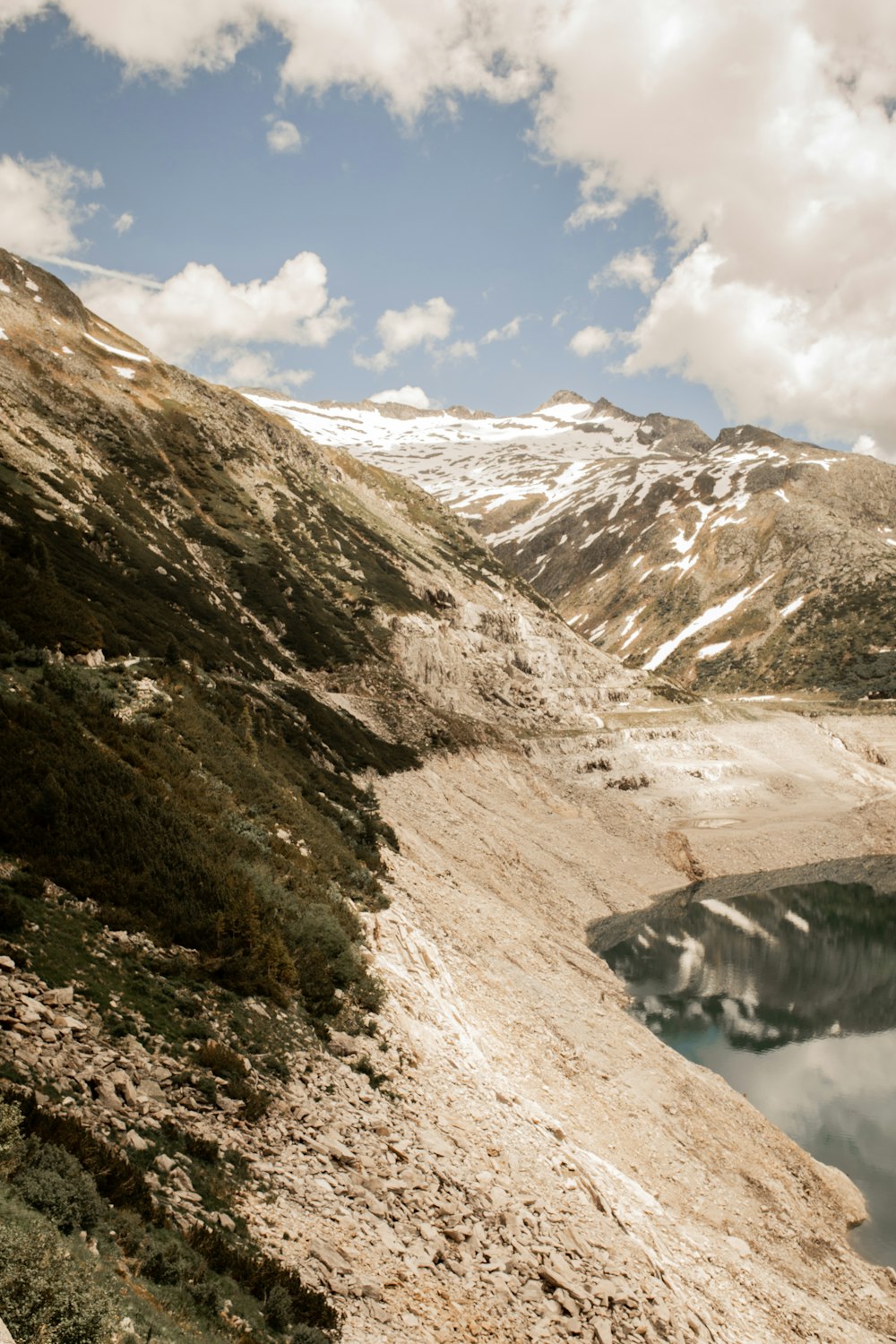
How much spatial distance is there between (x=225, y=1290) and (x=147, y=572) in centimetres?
4167

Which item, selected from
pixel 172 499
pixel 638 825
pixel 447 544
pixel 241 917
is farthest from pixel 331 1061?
pixel 447 544

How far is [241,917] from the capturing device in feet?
50.4

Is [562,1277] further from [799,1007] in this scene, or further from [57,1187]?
[799,1007]

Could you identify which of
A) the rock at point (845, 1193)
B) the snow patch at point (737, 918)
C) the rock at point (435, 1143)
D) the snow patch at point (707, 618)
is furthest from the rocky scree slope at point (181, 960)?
the snow patch at point (707, 618)

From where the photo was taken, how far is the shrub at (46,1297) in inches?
228

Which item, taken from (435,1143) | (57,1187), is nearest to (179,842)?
(435,1143)

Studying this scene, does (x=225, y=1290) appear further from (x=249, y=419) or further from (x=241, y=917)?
(x=249, y=419)

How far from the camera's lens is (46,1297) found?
6008 millimetres

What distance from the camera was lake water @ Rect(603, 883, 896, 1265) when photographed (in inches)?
1203

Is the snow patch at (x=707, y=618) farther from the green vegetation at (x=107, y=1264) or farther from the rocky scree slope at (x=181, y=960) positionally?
the green vegetation at (x=107, y=1264)

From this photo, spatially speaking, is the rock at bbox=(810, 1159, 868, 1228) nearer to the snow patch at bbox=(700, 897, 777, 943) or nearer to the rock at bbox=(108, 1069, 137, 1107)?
the rock at bbox=(108, 1069, 137, 1107)

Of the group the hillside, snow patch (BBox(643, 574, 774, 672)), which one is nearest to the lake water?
the hillside

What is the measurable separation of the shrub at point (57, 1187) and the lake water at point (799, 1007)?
25044 millimetres

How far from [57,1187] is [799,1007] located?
4509 centimetres
